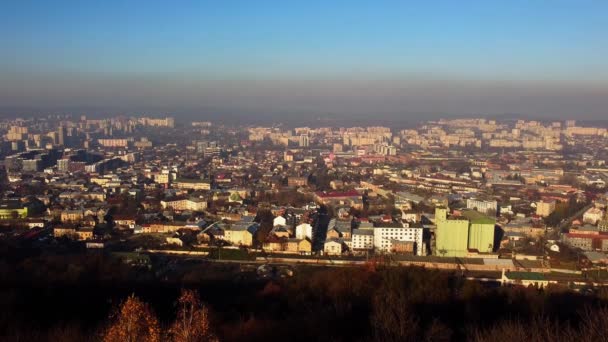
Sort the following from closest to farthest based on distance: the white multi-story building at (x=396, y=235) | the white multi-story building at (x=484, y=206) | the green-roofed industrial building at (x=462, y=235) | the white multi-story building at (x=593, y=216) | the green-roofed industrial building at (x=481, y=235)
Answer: the green-roofed industrial building at (x=462, y=235) < the green-roofed industrial building at (x=481, y=235) < the white multi-story building at (x=396, y=235) < the white multi-story building at (x=593, y=216) < the white multi-story building at (x=484, y=206)

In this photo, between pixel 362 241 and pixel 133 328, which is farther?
pixel 362 241

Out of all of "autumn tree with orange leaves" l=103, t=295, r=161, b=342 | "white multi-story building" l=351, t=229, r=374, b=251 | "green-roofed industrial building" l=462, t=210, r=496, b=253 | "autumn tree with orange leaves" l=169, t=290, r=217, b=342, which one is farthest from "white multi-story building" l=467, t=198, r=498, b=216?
"autumn tree with orange leaves" l=103, t=295, r=161, b=342

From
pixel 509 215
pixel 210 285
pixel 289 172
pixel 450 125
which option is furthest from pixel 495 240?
pixel 450 125

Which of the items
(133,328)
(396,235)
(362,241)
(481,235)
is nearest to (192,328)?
(133,328)

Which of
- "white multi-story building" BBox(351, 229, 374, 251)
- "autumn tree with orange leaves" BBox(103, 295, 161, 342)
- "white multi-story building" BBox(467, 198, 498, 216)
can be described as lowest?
"white multi-story building" BBox(351, 229, 374, 251)

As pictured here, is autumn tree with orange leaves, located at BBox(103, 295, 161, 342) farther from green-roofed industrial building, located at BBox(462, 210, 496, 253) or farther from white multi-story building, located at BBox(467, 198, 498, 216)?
white multi-story building, located at BBox(467, 198, 498, 216)

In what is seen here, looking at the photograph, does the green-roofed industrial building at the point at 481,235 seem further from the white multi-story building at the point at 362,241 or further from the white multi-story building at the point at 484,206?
the white multi-story building at the point at 484,206

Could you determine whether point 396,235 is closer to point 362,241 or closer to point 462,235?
point 362,241

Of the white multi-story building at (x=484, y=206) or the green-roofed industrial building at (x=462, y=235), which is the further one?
the white multi-story building at (x=484, y=206)

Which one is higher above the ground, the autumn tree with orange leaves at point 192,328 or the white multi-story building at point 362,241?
the autumn tree with orange leaves at point 192,328

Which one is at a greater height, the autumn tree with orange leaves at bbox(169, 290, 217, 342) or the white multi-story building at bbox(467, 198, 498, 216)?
the autumn tree with orange leaves at bbox(169, 290, 217, 342)

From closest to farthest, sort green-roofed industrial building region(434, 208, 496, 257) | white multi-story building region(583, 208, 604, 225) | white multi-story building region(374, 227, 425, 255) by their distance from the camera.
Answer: green-roofed industrial building region(434, 208, 496, 257), white multi-story building region(374, 227, 425, 255), white multi-story building region(583, 208, 604, 225)

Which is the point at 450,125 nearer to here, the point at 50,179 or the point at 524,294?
the point at 50,179

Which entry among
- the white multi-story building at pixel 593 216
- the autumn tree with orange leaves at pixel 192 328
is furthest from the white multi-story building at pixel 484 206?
the autumn tree with orange leaves at pixel 192 328
